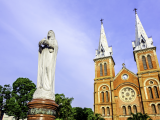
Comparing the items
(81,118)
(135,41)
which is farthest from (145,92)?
(81,118)

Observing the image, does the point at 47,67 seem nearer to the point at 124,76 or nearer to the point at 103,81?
the point at 103,81

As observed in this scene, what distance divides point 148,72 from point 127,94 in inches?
229

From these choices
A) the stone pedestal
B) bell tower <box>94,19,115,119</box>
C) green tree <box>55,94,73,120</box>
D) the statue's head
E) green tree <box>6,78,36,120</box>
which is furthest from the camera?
bell tower <box>94,19,115,119</box>

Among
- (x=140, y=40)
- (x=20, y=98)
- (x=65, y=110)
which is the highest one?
(x=140, y=40)

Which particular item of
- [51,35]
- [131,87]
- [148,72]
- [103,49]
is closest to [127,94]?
[131,87]

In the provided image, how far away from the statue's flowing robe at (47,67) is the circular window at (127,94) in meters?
24.2

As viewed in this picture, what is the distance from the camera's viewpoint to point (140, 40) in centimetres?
3167

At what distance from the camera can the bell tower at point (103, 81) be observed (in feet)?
90.6

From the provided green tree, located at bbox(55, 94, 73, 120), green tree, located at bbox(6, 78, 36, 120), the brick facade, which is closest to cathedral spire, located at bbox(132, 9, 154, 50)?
the brick facade

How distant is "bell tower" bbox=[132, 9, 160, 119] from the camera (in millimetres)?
24797

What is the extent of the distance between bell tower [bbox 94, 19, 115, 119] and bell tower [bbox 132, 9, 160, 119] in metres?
5.79

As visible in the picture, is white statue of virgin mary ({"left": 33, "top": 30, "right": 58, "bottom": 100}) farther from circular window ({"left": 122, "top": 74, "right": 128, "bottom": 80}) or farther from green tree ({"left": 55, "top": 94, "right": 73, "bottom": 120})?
circular window ({"left": 122, "top": 74, "right": 128, "bottom": 80})

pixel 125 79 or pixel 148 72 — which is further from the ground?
pixel 148 72

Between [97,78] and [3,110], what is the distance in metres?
18.4
